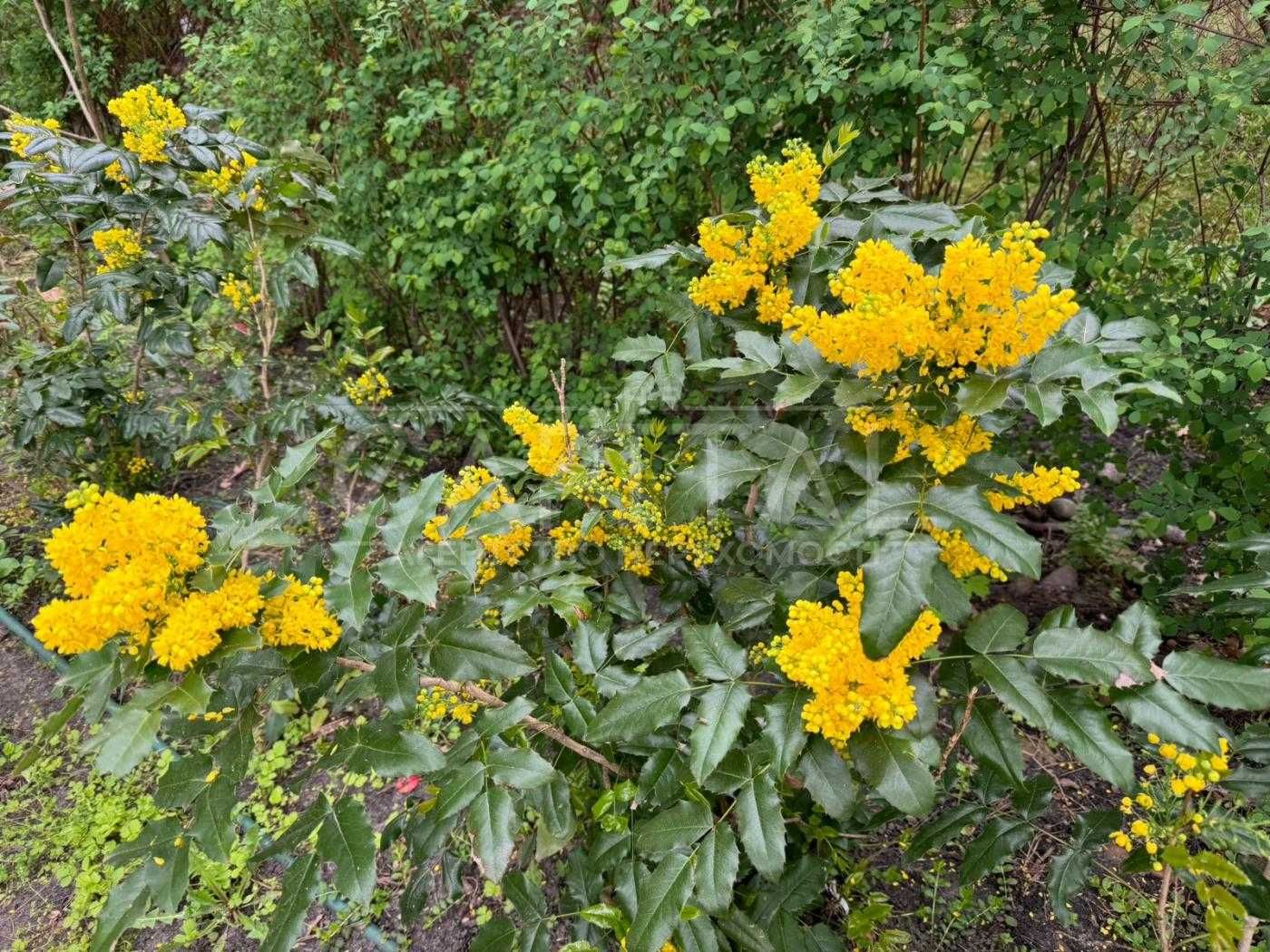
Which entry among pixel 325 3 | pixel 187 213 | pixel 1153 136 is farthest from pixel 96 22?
pixel 1153 136

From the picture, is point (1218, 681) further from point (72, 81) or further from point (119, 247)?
point (72, 81)

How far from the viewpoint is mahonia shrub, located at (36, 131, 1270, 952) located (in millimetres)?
998

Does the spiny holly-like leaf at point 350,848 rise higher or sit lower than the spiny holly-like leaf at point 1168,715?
lower

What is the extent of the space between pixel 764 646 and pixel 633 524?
1.18 ft

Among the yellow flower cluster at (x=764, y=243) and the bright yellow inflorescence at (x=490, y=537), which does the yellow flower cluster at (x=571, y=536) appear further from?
the yellow flower cluster at (x=764, y=243)

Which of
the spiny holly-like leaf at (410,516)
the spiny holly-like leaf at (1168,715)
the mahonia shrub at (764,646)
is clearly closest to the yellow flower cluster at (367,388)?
the mahonia shrub at (764,646)

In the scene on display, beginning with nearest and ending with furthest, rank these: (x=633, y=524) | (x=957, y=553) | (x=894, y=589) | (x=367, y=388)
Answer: (x=894, y=589)
(x=957, y=553)
(x=633, y=524)
(x=367, y=388)

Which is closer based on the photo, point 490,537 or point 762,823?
point 762,823

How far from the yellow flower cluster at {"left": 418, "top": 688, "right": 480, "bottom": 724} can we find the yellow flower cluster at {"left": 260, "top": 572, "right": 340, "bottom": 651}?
0.94 ft

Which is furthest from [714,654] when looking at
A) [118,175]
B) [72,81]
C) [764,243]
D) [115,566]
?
[72,81]

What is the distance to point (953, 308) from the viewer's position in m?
1.04

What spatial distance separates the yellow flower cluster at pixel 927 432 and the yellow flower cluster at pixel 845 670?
0.22 meters

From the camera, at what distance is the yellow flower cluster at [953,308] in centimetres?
98

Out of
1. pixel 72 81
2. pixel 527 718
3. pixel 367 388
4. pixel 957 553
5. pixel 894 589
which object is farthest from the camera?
pixel 72 81
